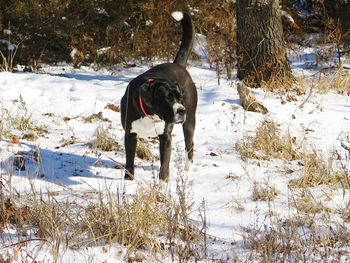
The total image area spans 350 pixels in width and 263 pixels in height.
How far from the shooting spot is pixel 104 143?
221 inches

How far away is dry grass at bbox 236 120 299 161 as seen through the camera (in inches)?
214

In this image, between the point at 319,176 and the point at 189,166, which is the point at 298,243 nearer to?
the point at 319,176

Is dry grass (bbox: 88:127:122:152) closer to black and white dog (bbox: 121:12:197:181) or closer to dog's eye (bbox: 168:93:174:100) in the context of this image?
black and white dog (bbox: 121:12:197:181)

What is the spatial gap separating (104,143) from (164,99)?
1.11 meters

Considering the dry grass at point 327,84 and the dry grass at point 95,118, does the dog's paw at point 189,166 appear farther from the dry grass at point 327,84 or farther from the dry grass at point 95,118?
the dry grass at point 327,84

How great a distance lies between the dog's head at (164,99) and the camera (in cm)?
474

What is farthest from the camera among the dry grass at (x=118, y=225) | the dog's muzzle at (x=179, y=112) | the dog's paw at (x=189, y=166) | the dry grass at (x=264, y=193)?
the dog's paw at (x=189, y=166)

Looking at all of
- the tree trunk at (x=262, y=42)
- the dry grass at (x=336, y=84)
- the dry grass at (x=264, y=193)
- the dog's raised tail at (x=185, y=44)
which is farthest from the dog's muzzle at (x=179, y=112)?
the dry grass at (x=336, y=84)

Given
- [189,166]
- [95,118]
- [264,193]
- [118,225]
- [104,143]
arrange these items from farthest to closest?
[95,118] < [104,143] < [189,166] < [264,193] < [118,225]

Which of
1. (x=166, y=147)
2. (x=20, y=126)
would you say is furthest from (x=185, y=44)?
(x=20, y=126)

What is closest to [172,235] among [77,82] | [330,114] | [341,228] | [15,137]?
[341,228]

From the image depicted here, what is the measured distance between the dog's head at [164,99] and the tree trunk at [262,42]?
3.42 meters

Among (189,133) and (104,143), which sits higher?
(189,133)

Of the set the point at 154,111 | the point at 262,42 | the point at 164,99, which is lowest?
the point at 154,111
